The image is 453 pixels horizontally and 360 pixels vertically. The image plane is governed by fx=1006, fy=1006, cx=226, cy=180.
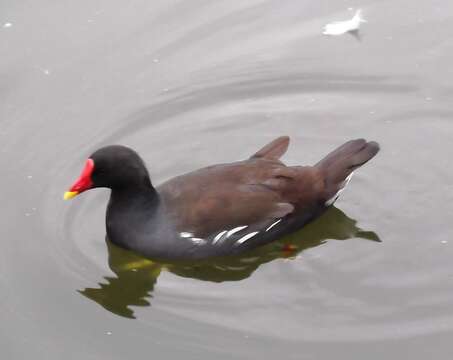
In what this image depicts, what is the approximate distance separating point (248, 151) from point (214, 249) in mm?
1281

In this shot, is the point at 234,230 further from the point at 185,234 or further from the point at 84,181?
the point at 84,181

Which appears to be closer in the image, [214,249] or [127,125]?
[214,249]

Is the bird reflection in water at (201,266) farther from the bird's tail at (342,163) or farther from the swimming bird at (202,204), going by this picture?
the bird's tail at (342,163)

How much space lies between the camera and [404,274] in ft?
21.7

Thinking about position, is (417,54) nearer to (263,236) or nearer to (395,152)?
(395,152)

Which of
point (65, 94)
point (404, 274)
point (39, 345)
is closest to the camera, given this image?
point (39, 345)

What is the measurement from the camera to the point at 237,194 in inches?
265

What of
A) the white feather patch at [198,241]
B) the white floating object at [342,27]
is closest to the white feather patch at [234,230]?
the white feather patch at [198,241]

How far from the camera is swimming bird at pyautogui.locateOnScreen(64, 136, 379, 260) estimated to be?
6664mm

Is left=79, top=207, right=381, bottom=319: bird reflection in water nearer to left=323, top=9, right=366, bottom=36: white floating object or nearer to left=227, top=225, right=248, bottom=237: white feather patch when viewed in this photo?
left=227, top=225, right=248, bottom=237: white feather patch

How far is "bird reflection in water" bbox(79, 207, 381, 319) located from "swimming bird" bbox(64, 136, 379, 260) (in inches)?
3.5

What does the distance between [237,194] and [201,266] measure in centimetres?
56

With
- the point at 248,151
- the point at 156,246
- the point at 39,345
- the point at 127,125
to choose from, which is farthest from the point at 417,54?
the point at 39,345

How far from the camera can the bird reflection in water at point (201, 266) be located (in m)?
6.64
